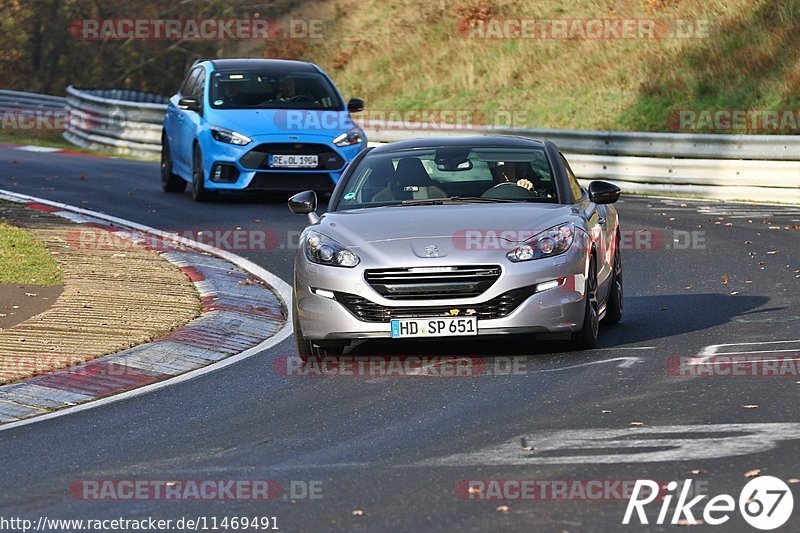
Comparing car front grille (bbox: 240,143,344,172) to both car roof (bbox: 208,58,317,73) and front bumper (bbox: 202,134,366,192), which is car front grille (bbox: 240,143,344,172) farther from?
car roof (bbox: 208,58,317,73)

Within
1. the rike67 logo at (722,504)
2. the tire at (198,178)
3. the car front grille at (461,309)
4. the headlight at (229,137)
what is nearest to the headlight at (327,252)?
the car front grille at (461,309)

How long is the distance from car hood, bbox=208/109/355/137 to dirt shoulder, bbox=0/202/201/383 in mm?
4195

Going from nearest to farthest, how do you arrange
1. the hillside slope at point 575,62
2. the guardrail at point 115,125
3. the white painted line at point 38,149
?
the hillside slope at point 575,62
the guardrail at point 115,125
the white painted line at point 38,149

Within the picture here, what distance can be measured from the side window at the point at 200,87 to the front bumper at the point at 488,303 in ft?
39.4

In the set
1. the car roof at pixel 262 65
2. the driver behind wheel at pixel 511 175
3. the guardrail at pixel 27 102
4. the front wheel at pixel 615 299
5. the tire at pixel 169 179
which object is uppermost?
the driver behind wheel at pixel 511 175

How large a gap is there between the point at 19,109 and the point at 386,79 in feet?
29.8

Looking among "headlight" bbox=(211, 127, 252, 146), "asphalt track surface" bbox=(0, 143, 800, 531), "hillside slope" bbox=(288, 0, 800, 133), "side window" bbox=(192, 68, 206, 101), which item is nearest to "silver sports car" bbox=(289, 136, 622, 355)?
"asphalt track surface" bbox=(0, 143, 800, 531)

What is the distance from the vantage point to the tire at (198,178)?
21.2 meters

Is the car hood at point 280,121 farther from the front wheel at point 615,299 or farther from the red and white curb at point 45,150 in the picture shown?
the red and white curb at point 45,150

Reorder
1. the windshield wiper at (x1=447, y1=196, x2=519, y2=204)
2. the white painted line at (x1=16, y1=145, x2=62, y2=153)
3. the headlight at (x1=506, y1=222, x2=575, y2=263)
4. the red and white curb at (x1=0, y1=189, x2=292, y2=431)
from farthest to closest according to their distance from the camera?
the white painted line at (x1=16, y1=145, x2=62, y2=153) → the windshield wiper at (x1=447, y1=196, x2=519, y2=204) → the headlight at (x1=506, y1=222, x2=575, y2=263) → the red and white curb at (x1=0, y1=189, x2=292, y2=431)

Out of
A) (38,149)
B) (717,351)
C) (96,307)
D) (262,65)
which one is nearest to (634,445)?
(717,351)

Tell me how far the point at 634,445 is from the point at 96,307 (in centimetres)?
617

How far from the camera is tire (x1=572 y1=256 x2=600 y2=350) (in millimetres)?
10430

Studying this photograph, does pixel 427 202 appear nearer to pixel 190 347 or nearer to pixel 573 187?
pixel 573 187
